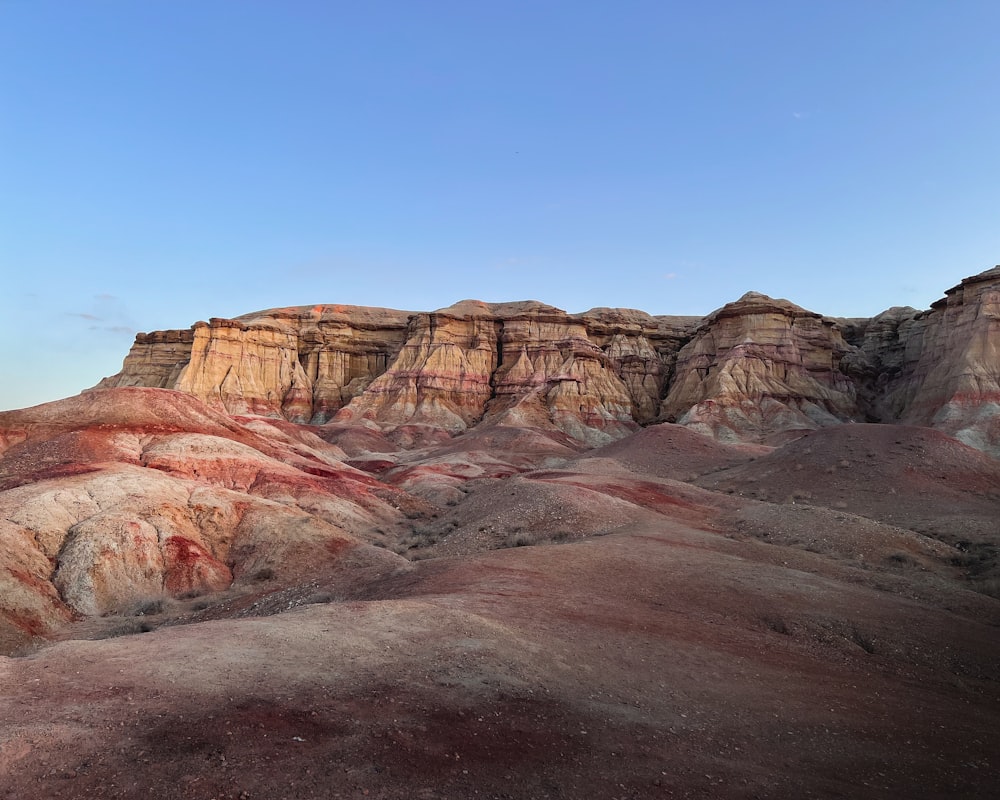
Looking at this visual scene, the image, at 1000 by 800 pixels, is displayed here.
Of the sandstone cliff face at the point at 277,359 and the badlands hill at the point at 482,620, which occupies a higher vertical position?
the sandstone cliff face at the point at 277,359

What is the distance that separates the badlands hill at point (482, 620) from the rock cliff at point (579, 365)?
1175 inches

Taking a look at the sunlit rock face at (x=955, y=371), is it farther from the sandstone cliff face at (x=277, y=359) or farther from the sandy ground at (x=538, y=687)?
the sandstone cliff face at (x=277, y=359)

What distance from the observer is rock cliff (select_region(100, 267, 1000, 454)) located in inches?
2894

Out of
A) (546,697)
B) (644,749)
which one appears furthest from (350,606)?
(644,749)

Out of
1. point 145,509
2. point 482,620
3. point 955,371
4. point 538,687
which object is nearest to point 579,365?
point 955,371

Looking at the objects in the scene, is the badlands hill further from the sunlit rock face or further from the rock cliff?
the rock cliff

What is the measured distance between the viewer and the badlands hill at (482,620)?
6.74m

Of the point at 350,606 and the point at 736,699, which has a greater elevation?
the point at 350,606

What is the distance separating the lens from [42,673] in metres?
8.24

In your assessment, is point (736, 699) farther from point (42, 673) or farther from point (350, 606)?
point (42, 673)

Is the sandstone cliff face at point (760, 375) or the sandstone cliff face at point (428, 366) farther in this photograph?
the sandstone cliff face at point (428, 366)

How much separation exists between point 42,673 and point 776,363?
8311 centimetres

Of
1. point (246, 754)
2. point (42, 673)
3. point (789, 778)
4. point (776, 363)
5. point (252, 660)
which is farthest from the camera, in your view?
point (776, 363)

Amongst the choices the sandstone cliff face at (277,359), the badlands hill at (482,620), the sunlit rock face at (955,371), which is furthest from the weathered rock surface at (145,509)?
the sunlit rock face at (955,371)
